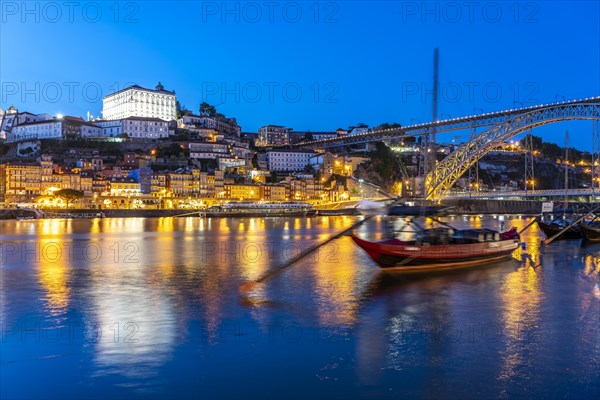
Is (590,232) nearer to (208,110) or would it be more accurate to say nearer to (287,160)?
(287,160)

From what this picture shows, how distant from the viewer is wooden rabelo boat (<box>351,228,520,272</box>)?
15.3 meters

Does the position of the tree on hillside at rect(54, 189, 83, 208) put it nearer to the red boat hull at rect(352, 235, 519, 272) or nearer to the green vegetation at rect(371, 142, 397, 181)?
the green vegetation at rect(371, 142, 397, 181)

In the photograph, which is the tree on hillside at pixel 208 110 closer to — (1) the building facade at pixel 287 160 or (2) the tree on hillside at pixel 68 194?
(1) the building facade at pixel 287 160

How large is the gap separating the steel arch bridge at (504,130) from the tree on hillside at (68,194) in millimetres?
43301

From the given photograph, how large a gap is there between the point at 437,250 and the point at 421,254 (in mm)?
585

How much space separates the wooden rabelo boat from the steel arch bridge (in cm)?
1653

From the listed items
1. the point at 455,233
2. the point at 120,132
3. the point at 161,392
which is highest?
the point at 120,132

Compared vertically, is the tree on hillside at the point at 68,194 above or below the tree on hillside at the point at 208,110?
below

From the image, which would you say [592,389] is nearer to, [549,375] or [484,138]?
[549,375]

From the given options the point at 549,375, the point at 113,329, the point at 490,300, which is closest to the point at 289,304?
the point at 113,329

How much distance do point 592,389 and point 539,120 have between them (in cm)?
3502

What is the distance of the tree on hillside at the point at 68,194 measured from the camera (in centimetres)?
6556

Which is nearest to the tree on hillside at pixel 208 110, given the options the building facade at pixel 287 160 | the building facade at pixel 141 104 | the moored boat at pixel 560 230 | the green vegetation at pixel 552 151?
the building facade at pixel 141 104

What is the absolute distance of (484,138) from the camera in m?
42.4
